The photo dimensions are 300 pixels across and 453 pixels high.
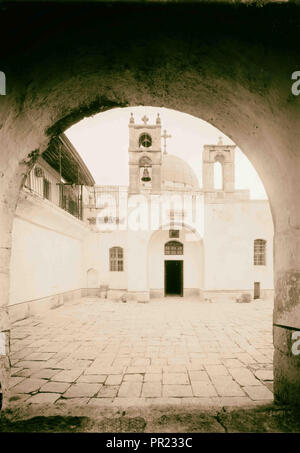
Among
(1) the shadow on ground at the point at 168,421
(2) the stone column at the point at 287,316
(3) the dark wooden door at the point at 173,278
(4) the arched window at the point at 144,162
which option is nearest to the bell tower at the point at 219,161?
(4) the arched window at the point at 144,162

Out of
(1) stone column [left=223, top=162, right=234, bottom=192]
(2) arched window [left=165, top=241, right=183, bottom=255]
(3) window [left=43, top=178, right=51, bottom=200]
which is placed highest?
(1) stone column [left=223, top=162, right=234, bottom=192]

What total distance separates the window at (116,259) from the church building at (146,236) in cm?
7

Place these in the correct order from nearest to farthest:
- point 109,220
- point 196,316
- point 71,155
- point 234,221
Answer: point 196,316, point 71,155, point 234,221, point 109,220

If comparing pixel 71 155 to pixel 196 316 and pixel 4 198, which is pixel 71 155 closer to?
pixel 196 316

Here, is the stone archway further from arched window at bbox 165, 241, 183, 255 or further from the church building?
arched window at bbox 165, 241, 183, 255

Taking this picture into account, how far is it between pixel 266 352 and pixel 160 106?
5.68m

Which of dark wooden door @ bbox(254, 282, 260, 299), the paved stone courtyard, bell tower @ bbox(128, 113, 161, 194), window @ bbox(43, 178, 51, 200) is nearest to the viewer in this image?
the paved stone courtyard

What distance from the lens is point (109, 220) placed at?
708 inches

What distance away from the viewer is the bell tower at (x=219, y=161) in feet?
55.4

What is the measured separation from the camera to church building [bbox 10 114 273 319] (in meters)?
12.8

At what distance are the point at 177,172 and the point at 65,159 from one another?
15.5 metres

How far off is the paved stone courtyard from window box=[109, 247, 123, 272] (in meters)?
7.16

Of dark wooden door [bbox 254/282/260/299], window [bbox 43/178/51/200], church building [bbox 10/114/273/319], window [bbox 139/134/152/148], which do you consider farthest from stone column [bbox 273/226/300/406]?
dark wooden door [bbox 254/282/260/299]
